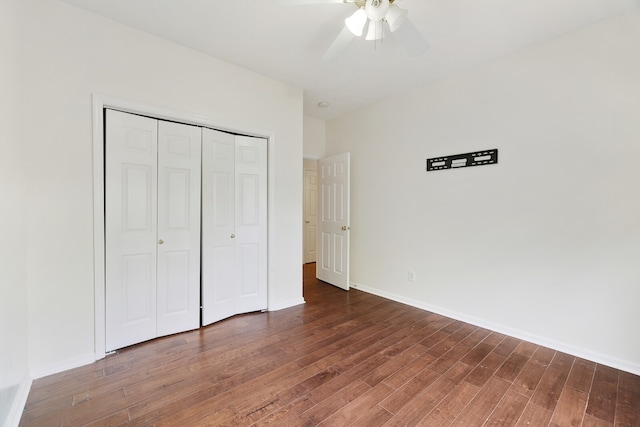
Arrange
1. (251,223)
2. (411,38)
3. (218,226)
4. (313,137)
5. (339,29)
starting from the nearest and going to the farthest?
1. (411,38)
2. (339,29)
3. (218,226)
4. (251,223)
5. (313,137)

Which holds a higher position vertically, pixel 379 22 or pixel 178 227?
pixel 379 22

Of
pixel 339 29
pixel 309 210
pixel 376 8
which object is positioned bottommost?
pixel 309 210

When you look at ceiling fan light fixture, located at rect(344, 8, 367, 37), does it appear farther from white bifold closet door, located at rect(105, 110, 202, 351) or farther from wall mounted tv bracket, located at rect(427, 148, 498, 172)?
wall mounted tv bracket, located at rect(427, 148, 498, 172)

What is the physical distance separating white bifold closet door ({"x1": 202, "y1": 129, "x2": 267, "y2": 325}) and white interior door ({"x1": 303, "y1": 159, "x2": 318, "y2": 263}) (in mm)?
2970

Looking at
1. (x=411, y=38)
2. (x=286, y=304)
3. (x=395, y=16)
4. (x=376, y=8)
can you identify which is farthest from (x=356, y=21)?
(x=286, y=304)

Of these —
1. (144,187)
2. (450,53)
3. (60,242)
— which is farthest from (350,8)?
(60,242)

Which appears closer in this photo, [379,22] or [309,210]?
[379,22]

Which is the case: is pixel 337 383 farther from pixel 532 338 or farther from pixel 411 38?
pixel 411 38

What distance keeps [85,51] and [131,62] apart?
11.8 inches

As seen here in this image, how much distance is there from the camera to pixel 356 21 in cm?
184

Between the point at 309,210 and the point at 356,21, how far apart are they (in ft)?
15.4

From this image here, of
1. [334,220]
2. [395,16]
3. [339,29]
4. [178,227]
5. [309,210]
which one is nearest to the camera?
[395,16]

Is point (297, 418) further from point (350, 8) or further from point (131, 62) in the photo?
point (131, 62)

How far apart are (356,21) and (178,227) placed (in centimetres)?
230
